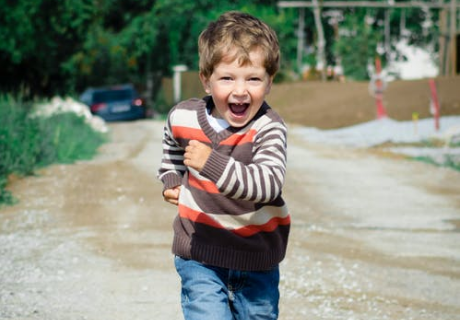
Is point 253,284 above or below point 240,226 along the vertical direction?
below

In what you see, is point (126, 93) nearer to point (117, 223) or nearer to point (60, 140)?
point (60, 140)

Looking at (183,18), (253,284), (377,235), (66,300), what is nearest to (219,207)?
(253,284)

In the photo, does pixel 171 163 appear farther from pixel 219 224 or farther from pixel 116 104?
pixel 116 104

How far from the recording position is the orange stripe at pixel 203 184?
298 centimetres

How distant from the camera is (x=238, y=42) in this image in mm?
2869

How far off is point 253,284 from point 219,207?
0.34 m

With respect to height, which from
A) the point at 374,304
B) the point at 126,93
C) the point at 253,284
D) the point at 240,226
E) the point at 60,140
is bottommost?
the point at 126,93

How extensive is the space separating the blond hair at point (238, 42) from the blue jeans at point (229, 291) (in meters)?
0.73

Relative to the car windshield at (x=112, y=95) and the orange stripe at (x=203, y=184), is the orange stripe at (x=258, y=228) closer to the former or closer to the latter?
the orange stripe at (x=203, y=184)

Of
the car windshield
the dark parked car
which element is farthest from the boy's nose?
the car windshield

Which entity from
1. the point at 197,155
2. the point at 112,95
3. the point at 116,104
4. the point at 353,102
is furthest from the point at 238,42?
the point at 112,95

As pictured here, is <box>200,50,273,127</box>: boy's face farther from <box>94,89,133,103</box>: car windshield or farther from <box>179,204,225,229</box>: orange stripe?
<box>94,89,133,103</box>: car windshield

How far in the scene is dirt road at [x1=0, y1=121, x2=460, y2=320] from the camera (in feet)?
16.5

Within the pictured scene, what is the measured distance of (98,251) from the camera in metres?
6.48
